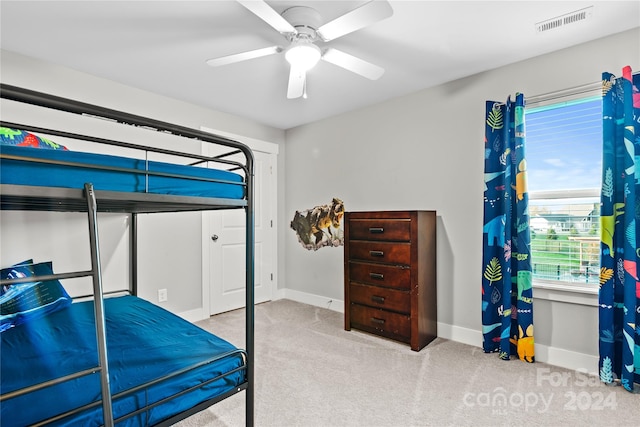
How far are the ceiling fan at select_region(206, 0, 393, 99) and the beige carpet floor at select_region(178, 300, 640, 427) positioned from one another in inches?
78.2

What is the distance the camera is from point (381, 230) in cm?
288

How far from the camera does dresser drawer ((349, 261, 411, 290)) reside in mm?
2746

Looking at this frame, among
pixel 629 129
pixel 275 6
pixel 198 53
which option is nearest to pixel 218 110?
pixel 198 53

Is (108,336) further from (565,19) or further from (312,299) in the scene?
(565,19)

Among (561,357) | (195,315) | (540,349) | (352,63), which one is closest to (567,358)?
(561,357)

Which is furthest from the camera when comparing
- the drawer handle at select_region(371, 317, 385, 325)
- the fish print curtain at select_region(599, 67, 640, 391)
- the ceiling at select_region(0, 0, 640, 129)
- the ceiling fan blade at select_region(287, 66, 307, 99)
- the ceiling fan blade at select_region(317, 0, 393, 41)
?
the drawer handle at select_region(371, 317, 385, 325)

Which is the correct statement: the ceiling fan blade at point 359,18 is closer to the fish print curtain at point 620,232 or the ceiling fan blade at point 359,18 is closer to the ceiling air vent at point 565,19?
the ceiling air vent at point 565,19

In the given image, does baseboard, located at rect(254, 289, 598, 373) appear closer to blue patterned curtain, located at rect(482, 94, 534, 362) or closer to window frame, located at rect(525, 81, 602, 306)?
blue patterned curtain, located at rect(482, 94, 534, 362)

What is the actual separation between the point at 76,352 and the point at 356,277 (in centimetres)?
220

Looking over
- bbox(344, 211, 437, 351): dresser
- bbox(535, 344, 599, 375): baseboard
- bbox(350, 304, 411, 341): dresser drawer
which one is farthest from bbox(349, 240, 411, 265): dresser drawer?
bbox(535, 344, 599, 375): baseboard

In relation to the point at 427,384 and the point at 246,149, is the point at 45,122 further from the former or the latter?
the point at 427,384

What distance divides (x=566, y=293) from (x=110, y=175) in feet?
9.27

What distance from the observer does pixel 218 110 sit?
363cm

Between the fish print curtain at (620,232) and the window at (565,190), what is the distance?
0.19m
